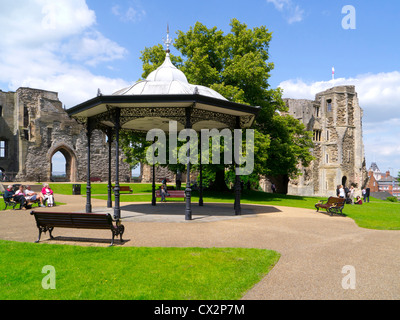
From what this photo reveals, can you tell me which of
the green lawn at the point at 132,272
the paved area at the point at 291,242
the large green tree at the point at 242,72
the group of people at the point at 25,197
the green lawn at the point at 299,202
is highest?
the large green tree at the point at 242,72

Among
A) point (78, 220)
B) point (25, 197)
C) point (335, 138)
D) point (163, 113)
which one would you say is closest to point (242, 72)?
point (163, 113)

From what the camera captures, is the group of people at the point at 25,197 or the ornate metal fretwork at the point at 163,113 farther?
the group of people at the point at 25,197

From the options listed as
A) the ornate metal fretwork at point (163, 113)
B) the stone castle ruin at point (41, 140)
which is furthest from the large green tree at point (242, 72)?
the stone castle ruin at point (41, 140)

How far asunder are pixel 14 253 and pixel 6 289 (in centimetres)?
223

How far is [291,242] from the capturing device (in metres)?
7.93

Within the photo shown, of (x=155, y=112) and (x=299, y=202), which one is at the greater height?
(x=155, y=112)

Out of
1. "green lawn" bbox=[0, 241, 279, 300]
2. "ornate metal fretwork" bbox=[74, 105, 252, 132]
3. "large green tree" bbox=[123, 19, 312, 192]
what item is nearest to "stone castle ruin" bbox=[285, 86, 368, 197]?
"large green tree" bbox=[123, 19, 312, 192]

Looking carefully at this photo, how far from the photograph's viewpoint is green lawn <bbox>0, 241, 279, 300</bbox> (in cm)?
441

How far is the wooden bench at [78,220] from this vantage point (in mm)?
7273

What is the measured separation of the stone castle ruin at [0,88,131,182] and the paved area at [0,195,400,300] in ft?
92.9

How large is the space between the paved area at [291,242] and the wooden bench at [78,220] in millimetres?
462

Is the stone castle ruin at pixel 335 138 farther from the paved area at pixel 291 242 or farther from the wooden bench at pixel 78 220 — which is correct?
the wooden bench at pixel 78 220

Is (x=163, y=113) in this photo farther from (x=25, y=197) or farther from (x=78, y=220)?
(x=25, y=197)

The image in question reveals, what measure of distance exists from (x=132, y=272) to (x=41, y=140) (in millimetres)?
38767
